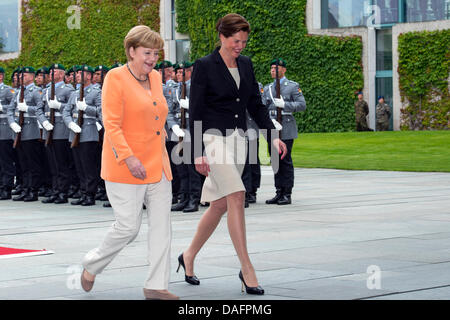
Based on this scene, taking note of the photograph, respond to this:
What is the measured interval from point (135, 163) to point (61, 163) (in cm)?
842

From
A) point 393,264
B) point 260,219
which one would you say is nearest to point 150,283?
point 393,264

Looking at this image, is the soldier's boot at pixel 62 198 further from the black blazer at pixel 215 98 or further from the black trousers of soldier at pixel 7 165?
the black blazer at pixel 215 98

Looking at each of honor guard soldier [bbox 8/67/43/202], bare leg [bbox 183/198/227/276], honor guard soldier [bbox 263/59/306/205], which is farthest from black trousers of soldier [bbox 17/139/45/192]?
bare leg [bbox 183/198/227/276]

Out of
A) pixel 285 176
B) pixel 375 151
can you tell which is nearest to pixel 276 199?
pixel 285 176

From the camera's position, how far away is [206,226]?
20.8 ft

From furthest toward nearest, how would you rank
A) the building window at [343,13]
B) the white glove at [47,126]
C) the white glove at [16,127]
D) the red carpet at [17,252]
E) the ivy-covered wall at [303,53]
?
1. the building window at [343,13]
2. the ivy-covered wall at [303,53]
3. the white glove at [16,127]
4. the white glove at [47,126]
5. the red carpet at [17,252]

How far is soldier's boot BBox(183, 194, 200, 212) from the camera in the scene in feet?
38.4

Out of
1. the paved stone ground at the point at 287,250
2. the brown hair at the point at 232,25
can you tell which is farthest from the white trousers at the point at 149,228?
the brown hair at the point at 232,25

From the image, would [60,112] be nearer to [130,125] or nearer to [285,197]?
[285,197]

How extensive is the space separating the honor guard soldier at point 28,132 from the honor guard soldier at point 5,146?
22 centimetres

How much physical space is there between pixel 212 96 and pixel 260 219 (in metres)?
4.43

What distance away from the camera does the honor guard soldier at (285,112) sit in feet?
40.8

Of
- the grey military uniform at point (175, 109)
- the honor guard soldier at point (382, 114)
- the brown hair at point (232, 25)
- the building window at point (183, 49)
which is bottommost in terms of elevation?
the honor guard soldier at point (382, 114)
